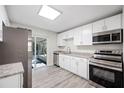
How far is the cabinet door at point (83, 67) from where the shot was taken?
9.28 feet

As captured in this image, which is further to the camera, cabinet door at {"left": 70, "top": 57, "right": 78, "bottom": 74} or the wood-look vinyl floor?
cabinet door at {"left": 70, "top": 57, "right": 78, "bottom": 74}

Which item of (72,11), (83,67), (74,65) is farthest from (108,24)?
(74,65)

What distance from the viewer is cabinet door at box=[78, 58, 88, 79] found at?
283cm

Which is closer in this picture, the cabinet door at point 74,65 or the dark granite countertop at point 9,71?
the dark granite countertop at point 9,71

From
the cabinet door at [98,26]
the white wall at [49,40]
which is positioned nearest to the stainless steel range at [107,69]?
the cabinet door at [98,26]

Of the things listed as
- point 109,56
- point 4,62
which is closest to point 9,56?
point 4,62

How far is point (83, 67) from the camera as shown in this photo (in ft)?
9.68

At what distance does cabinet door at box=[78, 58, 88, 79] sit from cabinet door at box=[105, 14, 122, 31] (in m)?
1.34

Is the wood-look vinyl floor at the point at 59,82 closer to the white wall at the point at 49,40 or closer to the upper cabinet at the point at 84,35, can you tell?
the upper cabinet at the point at 84,35

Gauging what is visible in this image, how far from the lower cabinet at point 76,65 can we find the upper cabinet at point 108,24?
1215 millimetres

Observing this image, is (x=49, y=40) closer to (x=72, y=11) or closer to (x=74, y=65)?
(x=74, y=65)

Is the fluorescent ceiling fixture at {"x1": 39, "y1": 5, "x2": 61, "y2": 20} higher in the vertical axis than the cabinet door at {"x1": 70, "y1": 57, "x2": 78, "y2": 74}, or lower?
higher

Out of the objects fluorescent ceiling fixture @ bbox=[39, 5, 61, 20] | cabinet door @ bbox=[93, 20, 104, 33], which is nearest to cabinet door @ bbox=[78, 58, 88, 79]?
cabinet door @ bbox=[93, 20, 104, 33]

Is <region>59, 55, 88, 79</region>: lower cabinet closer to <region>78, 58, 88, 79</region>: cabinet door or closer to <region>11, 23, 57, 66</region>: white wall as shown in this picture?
<region>78, 58, 88, 79</region>: cabinet door
